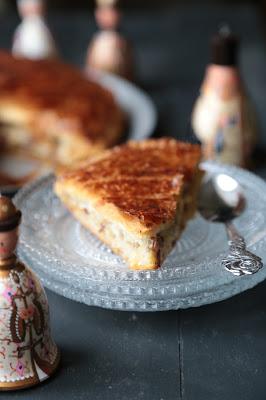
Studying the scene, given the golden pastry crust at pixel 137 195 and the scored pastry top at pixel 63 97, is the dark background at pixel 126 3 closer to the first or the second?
the scored pastry top at pixel 63 97

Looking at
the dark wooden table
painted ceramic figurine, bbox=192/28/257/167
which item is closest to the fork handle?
the dark wooden table

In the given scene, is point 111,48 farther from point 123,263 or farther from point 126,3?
point 126,3

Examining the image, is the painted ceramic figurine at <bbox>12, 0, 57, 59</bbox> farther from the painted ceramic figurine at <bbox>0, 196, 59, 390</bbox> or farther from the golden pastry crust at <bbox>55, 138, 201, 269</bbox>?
the painted ceramic figurine at <bbox>0, 196, 59, 390</bbox>

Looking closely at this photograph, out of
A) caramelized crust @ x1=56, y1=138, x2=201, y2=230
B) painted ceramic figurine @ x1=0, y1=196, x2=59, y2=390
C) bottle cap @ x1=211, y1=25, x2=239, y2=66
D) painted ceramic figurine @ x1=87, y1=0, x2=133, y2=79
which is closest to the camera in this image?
painted ceramic figurine @ x1=0, y1=196, x2=59, y2=390

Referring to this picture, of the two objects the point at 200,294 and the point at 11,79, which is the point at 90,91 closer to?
the point at 11,79

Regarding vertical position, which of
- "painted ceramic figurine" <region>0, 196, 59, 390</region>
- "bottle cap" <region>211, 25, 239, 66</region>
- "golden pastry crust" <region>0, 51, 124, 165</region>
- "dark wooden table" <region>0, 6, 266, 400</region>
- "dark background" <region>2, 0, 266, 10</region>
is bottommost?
"dark background" <region>2, 0, 266, 10</region>

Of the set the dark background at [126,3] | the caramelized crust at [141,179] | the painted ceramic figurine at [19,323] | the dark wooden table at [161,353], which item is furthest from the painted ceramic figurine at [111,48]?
the dark background at [126,3]

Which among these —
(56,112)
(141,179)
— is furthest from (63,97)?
(141,179)
